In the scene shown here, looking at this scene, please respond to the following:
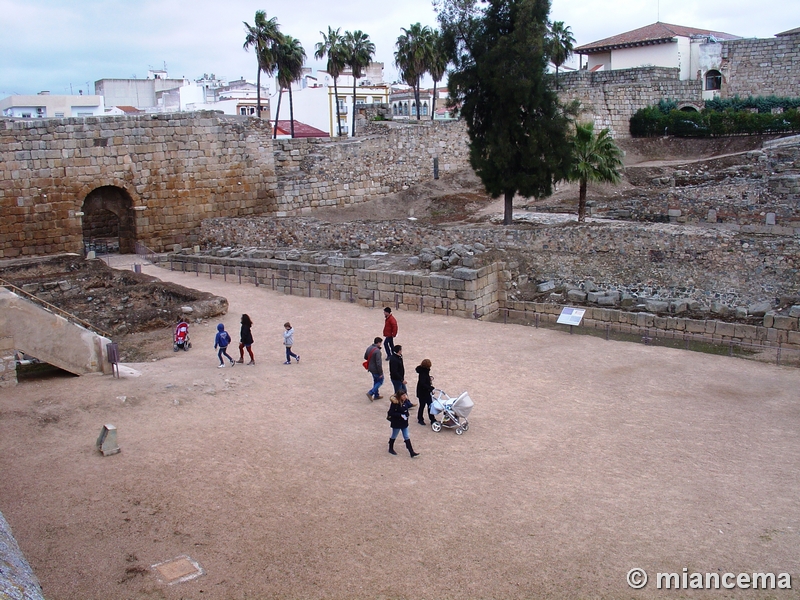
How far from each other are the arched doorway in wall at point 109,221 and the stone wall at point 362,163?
620 centimetres

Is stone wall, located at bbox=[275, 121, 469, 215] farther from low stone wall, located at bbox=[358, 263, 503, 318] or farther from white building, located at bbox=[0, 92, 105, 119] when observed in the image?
white building, located at bbox=[0, 92, 105, 119]

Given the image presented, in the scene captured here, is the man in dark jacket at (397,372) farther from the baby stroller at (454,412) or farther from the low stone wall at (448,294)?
the low stone wall at (448,294)

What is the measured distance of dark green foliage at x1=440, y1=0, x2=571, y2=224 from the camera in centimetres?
2239

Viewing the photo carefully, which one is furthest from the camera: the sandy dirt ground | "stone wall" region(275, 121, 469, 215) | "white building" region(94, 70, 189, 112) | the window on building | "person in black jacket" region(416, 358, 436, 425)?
"white building" region(94, 70, 189, 112)

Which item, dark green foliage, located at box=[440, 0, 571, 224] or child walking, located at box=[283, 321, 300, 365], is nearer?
child walking, located at box=[283, 321, 300, 365]

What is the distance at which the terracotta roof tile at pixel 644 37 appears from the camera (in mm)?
40453

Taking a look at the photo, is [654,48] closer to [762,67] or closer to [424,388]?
[762,67]

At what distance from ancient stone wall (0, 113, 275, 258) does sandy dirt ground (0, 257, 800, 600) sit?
14.8m

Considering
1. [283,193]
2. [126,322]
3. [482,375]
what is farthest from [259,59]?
[482,375]

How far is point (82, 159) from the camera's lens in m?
26.1

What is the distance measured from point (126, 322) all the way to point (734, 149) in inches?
1128

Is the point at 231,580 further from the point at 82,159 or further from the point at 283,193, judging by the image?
the point at 283,193

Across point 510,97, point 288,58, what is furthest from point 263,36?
point 510,97

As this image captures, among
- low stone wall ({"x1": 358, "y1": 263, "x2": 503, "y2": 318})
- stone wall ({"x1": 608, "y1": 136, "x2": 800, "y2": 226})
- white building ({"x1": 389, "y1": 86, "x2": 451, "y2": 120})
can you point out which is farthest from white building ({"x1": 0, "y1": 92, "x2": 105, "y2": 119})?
stone wall ({"x1": 608, "y1": 136, "x2": 800, "y2": 226})
